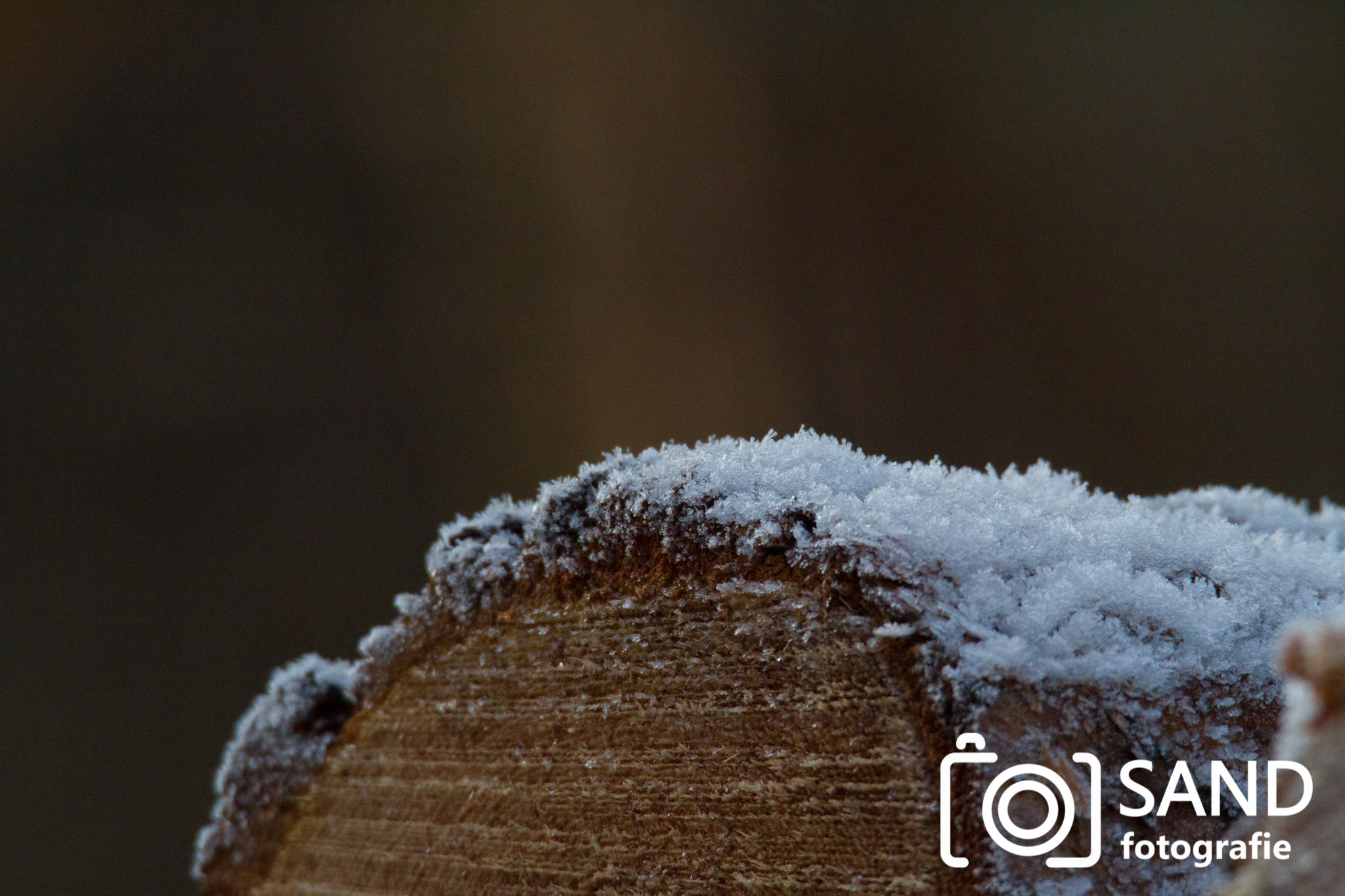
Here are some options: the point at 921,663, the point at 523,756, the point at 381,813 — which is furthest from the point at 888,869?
the point at 381,813

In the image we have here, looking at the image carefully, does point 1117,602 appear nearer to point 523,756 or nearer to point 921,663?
point 921,663

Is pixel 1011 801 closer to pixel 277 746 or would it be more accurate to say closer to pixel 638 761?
pixel 638 761

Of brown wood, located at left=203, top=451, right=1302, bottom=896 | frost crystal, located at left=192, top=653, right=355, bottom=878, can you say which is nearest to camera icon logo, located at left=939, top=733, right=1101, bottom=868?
brown wood, located at left=203, top=451, right=1302, bottom=896

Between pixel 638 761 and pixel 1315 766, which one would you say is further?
pixel 638 761

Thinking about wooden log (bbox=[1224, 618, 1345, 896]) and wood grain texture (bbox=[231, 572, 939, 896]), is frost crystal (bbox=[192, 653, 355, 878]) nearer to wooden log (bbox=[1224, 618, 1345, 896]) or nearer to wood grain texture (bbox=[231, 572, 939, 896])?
wood grain texture (bbox=[231, 572, 939, 896])

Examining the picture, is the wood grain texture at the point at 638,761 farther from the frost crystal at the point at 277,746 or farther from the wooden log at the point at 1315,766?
the wooden log at the point at 1315,766

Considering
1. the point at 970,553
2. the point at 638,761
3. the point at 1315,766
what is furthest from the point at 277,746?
the point at 1315,766

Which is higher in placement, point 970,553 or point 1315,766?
point 970,553
